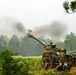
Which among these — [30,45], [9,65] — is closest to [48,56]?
[9,65]

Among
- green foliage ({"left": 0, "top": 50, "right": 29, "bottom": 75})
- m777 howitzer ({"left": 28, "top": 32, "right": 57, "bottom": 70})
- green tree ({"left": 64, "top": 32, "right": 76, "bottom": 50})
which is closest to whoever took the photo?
green foliage ({"left": 0, "top": 50, "right": 29, "bottom": 75})

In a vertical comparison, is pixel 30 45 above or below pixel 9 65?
above

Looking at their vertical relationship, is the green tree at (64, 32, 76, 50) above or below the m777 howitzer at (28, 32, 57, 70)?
above

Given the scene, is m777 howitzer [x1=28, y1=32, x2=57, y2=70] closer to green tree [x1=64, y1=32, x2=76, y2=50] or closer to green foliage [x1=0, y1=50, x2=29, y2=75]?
green foliage [x1=0, y1=50, x2=29, y2=75]

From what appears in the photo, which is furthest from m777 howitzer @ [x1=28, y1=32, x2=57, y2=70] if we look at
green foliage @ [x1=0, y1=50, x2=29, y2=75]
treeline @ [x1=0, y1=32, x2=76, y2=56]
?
treeline @ [x1=0, y1=32, x2=76, y2=56]

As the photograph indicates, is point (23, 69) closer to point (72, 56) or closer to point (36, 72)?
point (36, 72)

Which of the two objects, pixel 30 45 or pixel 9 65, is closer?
pixel 9 65

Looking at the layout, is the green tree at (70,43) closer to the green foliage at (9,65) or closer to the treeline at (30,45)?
the treeline at (30,45)

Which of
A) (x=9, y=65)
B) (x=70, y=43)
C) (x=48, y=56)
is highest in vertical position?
(x=70, y=43)

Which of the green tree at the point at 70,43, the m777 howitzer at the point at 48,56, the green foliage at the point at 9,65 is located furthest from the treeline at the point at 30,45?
the green foliage at the point at 9,65

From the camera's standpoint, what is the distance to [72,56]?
Result: 2322 centimetres

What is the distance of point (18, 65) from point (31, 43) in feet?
379

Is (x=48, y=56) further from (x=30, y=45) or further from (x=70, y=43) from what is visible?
(x=30, y=45)

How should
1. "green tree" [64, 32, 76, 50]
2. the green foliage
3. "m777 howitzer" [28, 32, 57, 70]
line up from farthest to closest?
"green tree" [64, 32, 76, 50]
"m777 howitzer" [28, 32, 57, 70]
the green foliage
